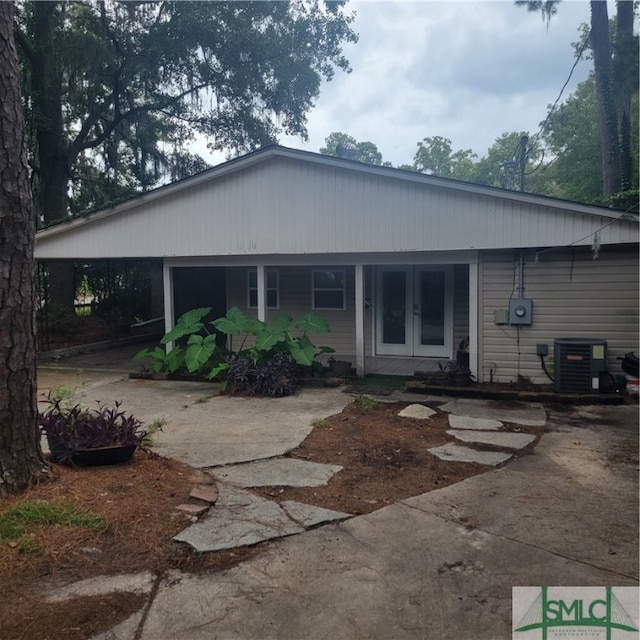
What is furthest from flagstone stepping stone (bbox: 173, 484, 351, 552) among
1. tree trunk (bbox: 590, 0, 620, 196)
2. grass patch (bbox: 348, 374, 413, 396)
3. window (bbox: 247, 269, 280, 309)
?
tree trunk (bbox: 590, 0, 620, 196)

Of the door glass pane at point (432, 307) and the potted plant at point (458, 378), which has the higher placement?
the door glass pane at point (432, 307)

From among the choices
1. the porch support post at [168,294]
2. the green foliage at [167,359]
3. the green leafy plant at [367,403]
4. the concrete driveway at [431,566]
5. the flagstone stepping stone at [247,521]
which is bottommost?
the concrete driveway at [431,566]

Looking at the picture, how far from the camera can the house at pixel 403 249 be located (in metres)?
7.67

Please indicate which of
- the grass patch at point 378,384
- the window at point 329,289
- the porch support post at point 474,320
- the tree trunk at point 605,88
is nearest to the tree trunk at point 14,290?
the grass patch at point 378,384

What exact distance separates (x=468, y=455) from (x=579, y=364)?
3424 mm

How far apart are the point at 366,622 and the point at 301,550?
2.52ft

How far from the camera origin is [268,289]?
11906 mm

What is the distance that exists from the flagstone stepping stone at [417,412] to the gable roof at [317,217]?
8.46 ft

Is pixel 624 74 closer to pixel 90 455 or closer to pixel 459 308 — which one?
pixel 459 308

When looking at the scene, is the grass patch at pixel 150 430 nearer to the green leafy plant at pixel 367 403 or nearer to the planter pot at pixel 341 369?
the green leafy plant at pixel 367 403

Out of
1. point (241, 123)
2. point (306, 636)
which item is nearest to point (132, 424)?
point (306, 636)

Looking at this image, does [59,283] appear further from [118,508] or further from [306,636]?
[306,636]

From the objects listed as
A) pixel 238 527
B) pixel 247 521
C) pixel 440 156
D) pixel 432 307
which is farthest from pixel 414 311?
pixel 440 156

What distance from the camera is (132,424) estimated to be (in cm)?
445
